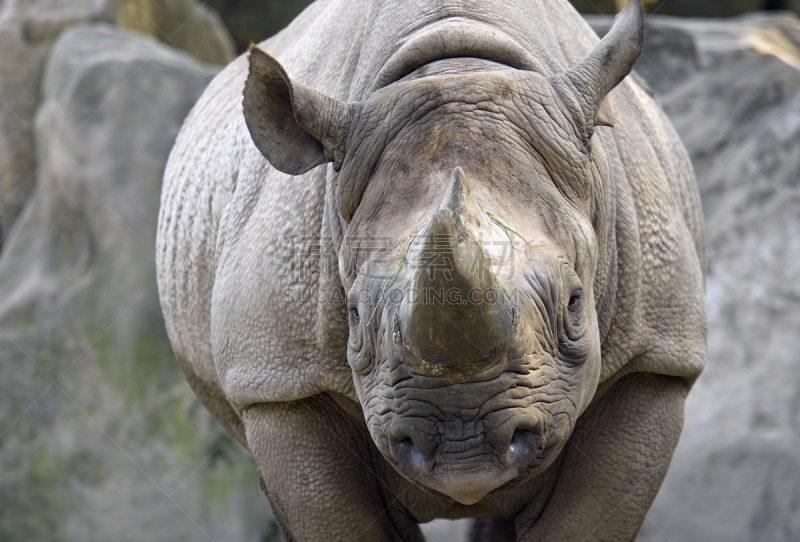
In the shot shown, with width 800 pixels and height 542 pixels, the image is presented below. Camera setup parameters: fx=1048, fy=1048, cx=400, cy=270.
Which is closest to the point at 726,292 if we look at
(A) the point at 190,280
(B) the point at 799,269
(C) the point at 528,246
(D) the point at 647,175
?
(B) the point at 799,269

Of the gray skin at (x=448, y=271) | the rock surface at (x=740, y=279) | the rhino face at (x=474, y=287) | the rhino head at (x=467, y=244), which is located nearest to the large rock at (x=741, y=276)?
the rock surface at (x=740, y=279)

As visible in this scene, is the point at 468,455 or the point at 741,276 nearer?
the point at 468,455

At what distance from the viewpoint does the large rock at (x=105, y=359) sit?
22.3 ft

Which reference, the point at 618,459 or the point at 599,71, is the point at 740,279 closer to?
the point at 618,459

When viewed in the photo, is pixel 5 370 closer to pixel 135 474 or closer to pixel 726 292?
pixel 135 474

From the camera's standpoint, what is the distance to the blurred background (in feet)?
19.9

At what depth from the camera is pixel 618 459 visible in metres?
3.48

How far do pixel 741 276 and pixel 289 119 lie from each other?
4.10 metres

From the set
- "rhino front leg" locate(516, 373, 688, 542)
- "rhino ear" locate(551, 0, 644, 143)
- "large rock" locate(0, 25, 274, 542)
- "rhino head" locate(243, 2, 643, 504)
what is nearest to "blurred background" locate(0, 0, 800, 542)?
"large rock" locate(0, 25, 274, 542)

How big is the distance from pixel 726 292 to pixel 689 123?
4.26ft

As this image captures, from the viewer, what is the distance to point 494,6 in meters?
3.25

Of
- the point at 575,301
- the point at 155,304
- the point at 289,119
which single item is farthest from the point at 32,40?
the point at 575,301

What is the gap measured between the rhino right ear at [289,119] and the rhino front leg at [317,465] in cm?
85

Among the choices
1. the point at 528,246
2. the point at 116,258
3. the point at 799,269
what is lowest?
the point at 116,258
